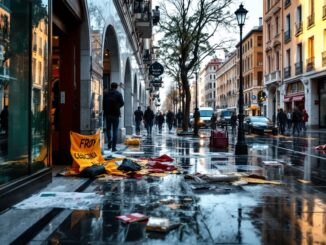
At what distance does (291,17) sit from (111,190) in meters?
45.3

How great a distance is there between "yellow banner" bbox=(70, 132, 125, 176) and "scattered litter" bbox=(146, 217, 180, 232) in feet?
12.6

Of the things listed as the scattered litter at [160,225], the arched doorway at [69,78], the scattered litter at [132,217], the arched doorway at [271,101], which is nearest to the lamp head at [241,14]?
the arched doorway at [69,78]

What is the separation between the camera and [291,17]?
4816 centimetres

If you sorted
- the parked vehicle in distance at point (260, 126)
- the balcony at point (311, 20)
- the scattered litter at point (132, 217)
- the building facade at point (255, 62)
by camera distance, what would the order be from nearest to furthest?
the scattered litter at point (132, 217)
the parked vehicle in distance at point (260, 126)
the balcony at point (311, 20)
the building facade at point (255, 62)

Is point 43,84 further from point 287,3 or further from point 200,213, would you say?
Answer: point 287,3

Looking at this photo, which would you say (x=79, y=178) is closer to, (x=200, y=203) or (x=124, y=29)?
(x=200, y=203)

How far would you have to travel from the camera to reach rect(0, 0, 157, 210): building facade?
227 inches

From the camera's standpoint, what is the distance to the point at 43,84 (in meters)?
7.10

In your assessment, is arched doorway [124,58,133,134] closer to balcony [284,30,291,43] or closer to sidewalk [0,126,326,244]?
sidewalk [0,126,326,244]

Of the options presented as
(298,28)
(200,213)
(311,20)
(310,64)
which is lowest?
(200,213)

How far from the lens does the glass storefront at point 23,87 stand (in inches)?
223

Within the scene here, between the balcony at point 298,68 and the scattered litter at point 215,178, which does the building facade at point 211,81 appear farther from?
the scattered litter at point 215,178


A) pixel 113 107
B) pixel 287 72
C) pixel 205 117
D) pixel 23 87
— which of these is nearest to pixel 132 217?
pixel 23 87

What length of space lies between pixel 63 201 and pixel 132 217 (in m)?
1.32
